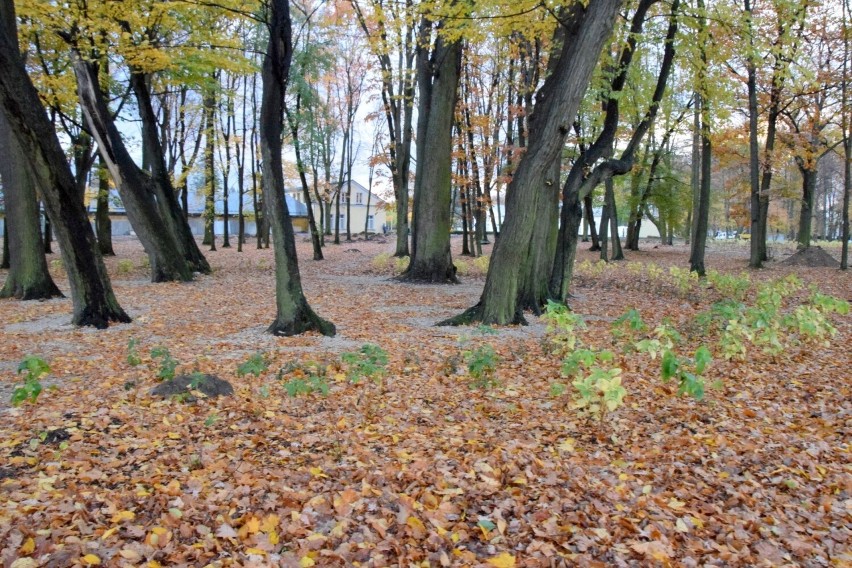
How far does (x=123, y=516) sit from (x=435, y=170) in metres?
10.8

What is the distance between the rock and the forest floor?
0.51 feet

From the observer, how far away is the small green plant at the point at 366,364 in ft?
17.5

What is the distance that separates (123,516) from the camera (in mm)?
2896

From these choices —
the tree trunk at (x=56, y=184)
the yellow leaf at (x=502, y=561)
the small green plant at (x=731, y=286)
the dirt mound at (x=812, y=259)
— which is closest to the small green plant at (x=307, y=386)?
the yellow leaf at (x=502, y=561)

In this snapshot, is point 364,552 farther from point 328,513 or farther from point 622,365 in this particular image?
point 622,365

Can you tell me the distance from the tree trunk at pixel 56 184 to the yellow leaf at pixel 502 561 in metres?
7.33

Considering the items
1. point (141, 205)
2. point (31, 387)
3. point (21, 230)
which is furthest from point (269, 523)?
point (141, 205)

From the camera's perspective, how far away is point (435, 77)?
1252cm

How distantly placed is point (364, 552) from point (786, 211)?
5776cm

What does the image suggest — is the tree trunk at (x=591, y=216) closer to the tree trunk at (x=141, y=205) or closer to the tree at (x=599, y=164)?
the tree at (x=599, y=164)

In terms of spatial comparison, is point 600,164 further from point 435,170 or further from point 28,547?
point 28,547

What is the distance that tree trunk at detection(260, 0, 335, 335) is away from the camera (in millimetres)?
6539

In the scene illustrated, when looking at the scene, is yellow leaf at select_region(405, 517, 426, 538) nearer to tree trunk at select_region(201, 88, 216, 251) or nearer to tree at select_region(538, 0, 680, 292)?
tree at select_region(538, 0, 680, 292)

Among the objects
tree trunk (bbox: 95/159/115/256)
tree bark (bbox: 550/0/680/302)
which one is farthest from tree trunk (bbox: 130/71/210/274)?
tree bark (bbox: 550/0/680/302)
